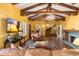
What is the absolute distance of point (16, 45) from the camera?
284 cm

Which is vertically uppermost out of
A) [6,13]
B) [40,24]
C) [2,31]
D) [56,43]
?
[6,13]

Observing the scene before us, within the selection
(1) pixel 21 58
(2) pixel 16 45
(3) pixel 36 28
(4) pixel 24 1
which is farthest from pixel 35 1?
(1) pixel 21 58

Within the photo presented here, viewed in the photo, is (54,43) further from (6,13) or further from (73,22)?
(6,13)

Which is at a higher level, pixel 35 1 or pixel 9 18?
pixel 35 1

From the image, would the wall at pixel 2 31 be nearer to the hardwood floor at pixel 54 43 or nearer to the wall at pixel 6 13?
the wall at pixel 6 13

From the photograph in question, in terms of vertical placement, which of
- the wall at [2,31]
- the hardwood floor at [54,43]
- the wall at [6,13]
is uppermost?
the wall at [6,13]

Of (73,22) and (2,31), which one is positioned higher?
(73,22)

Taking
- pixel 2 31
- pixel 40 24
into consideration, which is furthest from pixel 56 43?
pixel 2 31

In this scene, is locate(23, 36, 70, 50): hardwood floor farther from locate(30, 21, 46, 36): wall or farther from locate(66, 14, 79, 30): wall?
locate(66, 14, 79, 30): wall

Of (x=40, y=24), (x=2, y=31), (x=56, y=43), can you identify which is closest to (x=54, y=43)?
(x=56, y=43)

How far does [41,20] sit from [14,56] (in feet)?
2.70

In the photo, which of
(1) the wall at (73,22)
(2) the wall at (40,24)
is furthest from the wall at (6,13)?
(1) the wall at (73,22)

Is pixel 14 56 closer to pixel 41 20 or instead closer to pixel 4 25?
pixel 4 25

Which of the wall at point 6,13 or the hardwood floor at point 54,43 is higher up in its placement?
the wall at point 6,13
